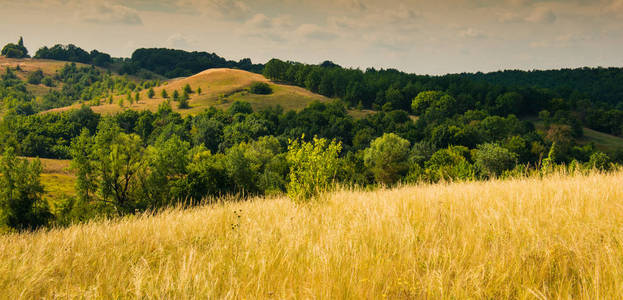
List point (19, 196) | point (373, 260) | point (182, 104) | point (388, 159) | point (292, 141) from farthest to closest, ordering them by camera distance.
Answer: point (182, 104) < point (388, 159) < point (19, 196) < point (292, 141) < point (373, 260)

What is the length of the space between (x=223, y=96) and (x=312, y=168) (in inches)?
5638

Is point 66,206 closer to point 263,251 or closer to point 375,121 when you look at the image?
point 263,251

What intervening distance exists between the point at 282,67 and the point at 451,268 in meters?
185

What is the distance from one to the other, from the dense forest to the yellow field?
3024 millimetres

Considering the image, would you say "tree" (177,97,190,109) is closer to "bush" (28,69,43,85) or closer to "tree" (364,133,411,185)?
"tree" (364,133,411,185)

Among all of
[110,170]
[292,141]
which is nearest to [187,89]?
[110,170]

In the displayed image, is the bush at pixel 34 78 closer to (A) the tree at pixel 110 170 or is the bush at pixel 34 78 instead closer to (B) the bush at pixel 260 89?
(B) the bush at pixel 260 89

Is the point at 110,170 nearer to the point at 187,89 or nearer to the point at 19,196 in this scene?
the point at 19,196

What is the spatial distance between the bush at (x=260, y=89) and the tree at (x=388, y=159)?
293 feet

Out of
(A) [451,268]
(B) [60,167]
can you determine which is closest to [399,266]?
(A) [451,268]

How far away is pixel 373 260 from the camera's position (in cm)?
316

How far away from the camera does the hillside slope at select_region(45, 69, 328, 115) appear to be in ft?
450

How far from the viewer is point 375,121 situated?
11419cm

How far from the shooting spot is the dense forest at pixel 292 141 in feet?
119
